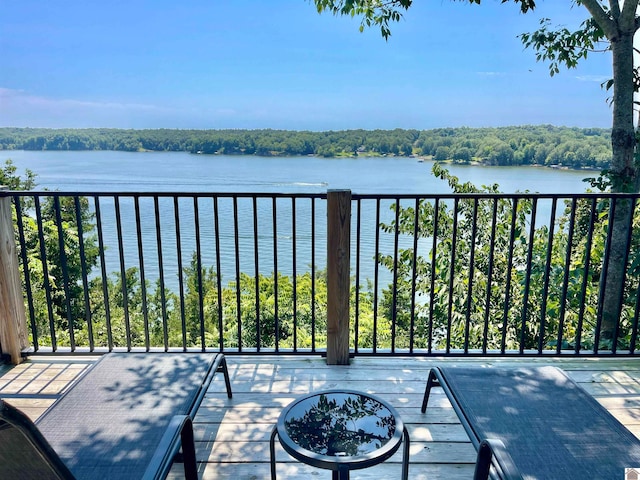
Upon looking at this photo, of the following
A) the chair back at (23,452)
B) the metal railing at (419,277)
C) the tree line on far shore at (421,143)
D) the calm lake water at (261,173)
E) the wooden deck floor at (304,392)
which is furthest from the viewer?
the calm lake water at (261,173)

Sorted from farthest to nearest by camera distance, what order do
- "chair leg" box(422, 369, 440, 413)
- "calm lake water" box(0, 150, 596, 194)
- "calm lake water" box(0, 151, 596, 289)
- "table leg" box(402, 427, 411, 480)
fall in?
"calm lake water" box(0, 151, 596, 289)
"calm lake water" box(0, 150, 596, 194)
"chair leg" box(422, 369, 440, 413)
"table leg" box(402, 427, 411, 480)

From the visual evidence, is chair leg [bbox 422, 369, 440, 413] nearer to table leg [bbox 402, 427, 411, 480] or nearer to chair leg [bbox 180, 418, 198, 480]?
table leg [bbox 402, 427, 411, 480]

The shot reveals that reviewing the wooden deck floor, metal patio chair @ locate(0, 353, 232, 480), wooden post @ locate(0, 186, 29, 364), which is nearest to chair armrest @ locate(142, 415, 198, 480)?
metal patio chair @ locate(0, 353, 232, 480)

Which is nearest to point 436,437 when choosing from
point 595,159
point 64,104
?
point 595,159

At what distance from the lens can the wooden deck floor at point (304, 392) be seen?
200cm

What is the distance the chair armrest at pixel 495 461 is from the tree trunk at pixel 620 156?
284cm

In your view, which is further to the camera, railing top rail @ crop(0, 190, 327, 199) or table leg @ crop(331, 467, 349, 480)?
railing top rail @ crop(0, 190, 327, 199)

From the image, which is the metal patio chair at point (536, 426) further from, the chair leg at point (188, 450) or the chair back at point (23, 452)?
the chair back at point (23, 452)

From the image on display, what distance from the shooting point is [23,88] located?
34.5 meters

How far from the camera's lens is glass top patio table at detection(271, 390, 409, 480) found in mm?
1427

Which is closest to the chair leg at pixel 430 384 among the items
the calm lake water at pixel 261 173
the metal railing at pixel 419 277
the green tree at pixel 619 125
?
the metal railing at pixel 419 277

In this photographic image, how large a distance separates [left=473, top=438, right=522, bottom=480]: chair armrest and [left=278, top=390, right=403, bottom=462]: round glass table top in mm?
291

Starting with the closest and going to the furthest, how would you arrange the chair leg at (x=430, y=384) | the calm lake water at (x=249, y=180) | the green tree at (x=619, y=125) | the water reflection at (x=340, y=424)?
the water reflection at (x=340, y=424), the chair leg at (x=430, y=384), the green tree at (x=619, y=125), the calm lake water at (x=249, y=180)

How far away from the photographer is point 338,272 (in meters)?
2.88
